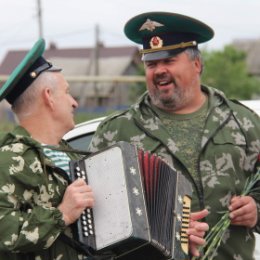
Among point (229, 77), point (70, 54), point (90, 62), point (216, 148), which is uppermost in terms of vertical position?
point (216, 148)

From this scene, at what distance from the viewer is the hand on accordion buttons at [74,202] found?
245 cm

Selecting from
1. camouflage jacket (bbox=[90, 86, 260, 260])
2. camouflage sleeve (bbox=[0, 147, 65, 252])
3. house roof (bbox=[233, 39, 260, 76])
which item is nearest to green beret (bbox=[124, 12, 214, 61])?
camouflage jacket (bbox=[90, 86, 260, 260])

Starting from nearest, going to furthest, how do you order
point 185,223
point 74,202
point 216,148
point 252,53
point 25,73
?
point 74,202, point 25,73, point 185,223, point 216,148, point 252,53

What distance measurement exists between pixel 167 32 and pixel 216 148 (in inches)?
24.6

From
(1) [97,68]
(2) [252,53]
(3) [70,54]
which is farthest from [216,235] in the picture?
(2) [252,53]

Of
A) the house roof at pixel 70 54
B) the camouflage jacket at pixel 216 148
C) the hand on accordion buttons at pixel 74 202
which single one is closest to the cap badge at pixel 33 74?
the hand on accordion buttons at pixel 74 202

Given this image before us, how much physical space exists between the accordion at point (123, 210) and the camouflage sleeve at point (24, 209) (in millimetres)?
133

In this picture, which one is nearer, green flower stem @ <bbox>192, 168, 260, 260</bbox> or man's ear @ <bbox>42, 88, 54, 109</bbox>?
man's ear @ <bbox>42, 88, 54, 109</bbox>

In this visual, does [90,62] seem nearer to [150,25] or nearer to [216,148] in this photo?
[150,25]

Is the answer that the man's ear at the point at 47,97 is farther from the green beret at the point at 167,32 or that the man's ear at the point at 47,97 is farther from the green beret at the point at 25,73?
the green beret at the point at 167,32

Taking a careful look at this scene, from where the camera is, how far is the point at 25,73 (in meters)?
2.58

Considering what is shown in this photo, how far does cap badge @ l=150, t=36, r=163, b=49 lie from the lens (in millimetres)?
3355

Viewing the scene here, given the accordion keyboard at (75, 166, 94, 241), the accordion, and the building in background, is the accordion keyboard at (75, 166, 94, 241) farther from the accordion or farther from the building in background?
the building in background

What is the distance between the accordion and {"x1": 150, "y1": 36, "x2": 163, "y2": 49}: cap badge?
842 mm
